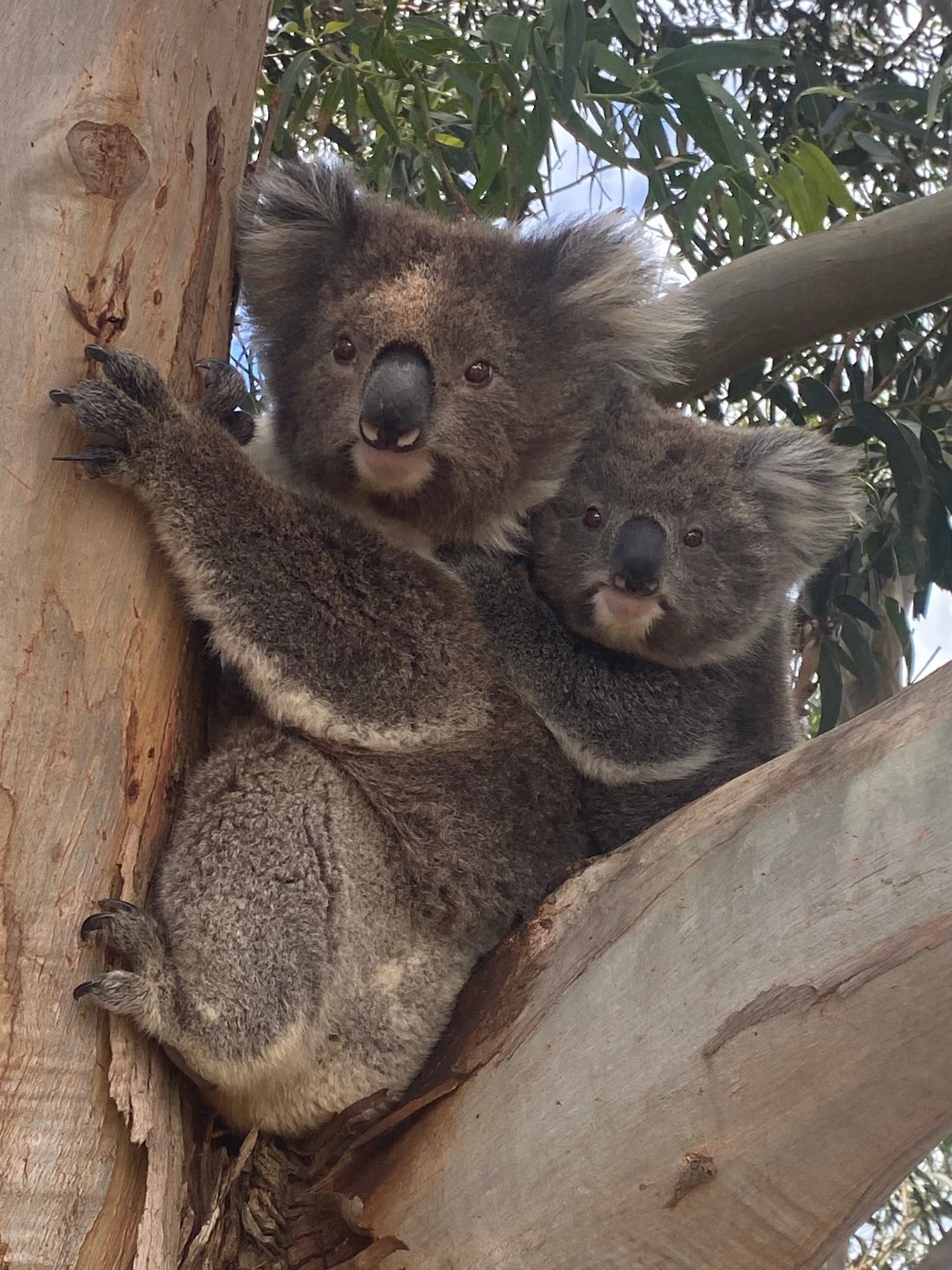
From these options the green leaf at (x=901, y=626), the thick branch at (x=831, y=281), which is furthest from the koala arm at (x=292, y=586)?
the green leaf at (x=901, y=626)

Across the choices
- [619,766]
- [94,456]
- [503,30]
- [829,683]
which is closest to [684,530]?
[619,766]

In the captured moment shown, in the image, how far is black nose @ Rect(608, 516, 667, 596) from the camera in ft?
8.89

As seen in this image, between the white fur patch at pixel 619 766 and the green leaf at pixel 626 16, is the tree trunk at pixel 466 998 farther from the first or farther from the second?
the green leaf at pixel 626 16

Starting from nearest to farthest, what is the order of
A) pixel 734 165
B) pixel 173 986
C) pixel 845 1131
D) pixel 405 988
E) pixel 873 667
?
pixel 845 1131 → pixel 173 986 → pixel 405 988 → pixel 734 165 → pixel 873 667

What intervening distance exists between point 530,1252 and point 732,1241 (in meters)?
0.29

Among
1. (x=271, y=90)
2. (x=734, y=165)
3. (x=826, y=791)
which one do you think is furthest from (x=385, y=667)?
(x=271, y=90)

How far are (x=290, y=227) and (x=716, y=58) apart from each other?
3.89 feet

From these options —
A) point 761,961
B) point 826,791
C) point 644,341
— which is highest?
point 644,341

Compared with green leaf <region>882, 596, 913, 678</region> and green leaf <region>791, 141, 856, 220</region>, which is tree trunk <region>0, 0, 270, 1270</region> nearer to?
green leaf <region>791, 141, 856, 220</region>

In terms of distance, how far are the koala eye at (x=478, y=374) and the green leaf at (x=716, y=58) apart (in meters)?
1.01

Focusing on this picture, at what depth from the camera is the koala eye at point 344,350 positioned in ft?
8.22

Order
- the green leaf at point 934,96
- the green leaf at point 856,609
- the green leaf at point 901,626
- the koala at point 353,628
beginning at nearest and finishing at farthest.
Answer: the koala at point 353,628 → the green leaf at point 934,96 → the green leaf at point 856,609 → the green leaf at point 901,626

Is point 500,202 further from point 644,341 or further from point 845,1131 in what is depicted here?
point 845,1131

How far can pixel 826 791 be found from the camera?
178cm
